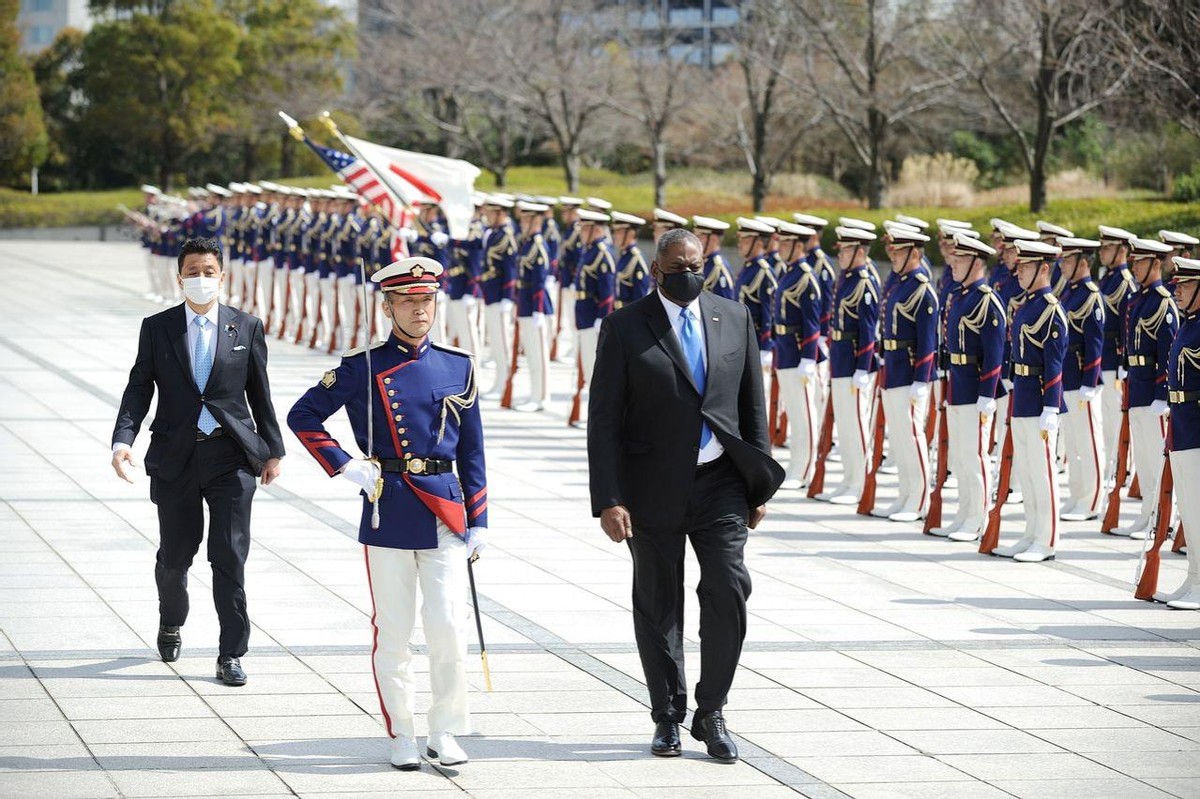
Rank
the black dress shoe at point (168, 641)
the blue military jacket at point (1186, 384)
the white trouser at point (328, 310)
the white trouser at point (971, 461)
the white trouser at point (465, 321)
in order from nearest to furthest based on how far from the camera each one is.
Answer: the black dress shoe at point (168, 641), the blue military jacket at point (1186, 384), the white trouser at point (971, 461), the white trouser at point (465, 321), the white trouser at point (328, 310)

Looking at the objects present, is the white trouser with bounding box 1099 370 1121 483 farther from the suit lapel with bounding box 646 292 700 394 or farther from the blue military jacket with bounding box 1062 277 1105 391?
the suit lapel with bounding box 646 292 700 394

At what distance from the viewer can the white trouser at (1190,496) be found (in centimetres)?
993

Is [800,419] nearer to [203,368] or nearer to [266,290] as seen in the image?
[203,368]

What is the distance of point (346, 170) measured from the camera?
19672 mm

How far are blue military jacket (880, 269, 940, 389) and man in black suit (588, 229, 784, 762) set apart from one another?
5.66 metres

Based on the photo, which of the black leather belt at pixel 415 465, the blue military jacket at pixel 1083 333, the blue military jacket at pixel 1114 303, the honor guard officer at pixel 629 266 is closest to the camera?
the black leather belt at pixel 415 465

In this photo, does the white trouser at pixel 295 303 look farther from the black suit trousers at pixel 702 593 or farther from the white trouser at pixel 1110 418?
the black suit trousers at pixel 702 593

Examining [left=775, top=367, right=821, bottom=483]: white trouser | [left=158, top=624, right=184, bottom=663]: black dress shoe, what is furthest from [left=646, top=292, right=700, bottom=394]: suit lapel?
[left=775, top=367, right=821, bottom=483]: white trouser

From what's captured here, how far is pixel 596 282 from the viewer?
17.0 meters

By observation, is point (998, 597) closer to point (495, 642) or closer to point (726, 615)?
point (495, 642)

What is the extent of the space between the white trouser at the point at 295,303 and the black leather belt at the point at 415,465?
734 inches

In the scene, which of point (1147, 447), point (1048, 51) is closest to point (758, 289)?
point (1147, 447)

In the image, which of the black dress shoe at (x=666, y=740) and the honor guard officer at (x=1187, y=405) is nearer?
the black dress shoe at (x=666, y=740)

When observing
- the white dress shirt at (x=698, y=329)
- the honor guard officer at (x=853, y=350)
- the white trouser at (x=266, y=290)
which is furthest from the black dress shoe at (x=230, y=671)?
the white trouser at (x=266, y=290)
